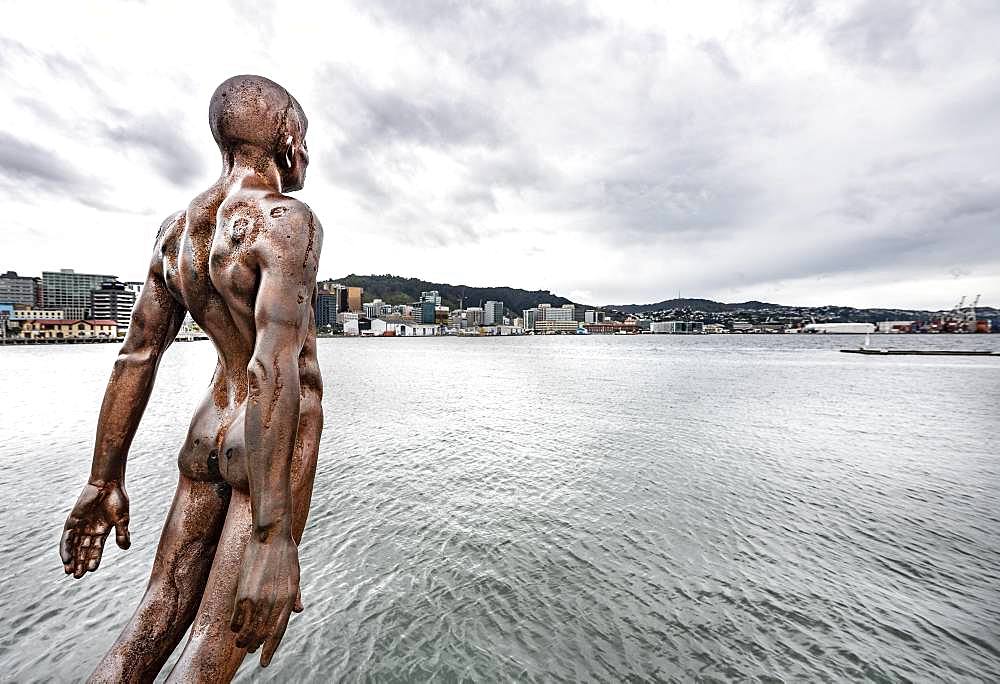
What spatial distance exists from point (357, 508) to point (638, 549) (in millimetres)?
3969

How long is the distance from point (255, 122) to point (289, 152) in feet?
0.52

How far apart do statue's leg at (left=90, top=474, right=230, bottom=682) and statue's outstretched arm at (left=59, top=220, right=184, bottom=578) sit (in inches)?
11.2

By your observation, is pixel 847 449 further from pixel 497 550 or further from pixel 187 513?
pixel 187 513

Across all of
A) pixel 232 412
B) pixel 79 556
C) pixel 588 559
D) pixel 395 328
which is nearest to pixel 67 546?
pixel 79 556

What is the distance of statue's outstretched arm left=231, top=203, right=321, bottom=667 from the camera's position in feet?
5.22

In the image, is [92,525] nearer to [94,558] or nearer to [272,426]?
[94,558]

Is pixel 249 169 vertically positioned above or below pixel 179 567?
above

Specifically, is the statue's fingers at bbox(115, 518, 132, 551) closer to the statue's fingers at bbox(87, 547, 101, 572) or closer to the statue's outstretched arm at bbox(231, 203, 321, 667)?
the statue's fingers at bbox(87, 547, 101, 572)

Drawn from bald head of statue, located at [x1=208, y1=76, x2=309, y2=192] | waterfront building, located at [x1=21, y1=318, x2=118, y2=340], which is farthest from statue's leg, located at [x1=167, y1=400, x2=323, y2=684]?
waterfront building, located at [x1=21, y1=318, x2=118, y2=340]

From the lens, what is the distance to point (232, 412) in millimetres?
1858

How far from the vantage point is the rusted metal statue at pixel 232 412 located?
1.62 metres

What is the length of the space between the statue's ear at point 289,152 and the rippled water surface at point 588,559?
3569 mm

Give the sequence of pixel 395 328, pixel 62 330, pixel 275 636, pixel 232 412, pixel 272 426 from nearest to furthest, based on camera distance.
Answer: pixel 272 426
pixel 275 636
pixel 232 412
pixel 62 330
pixel 395 328

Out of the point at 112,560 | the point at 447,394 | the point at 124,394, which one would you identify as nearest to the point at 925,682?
the point at 124,394
